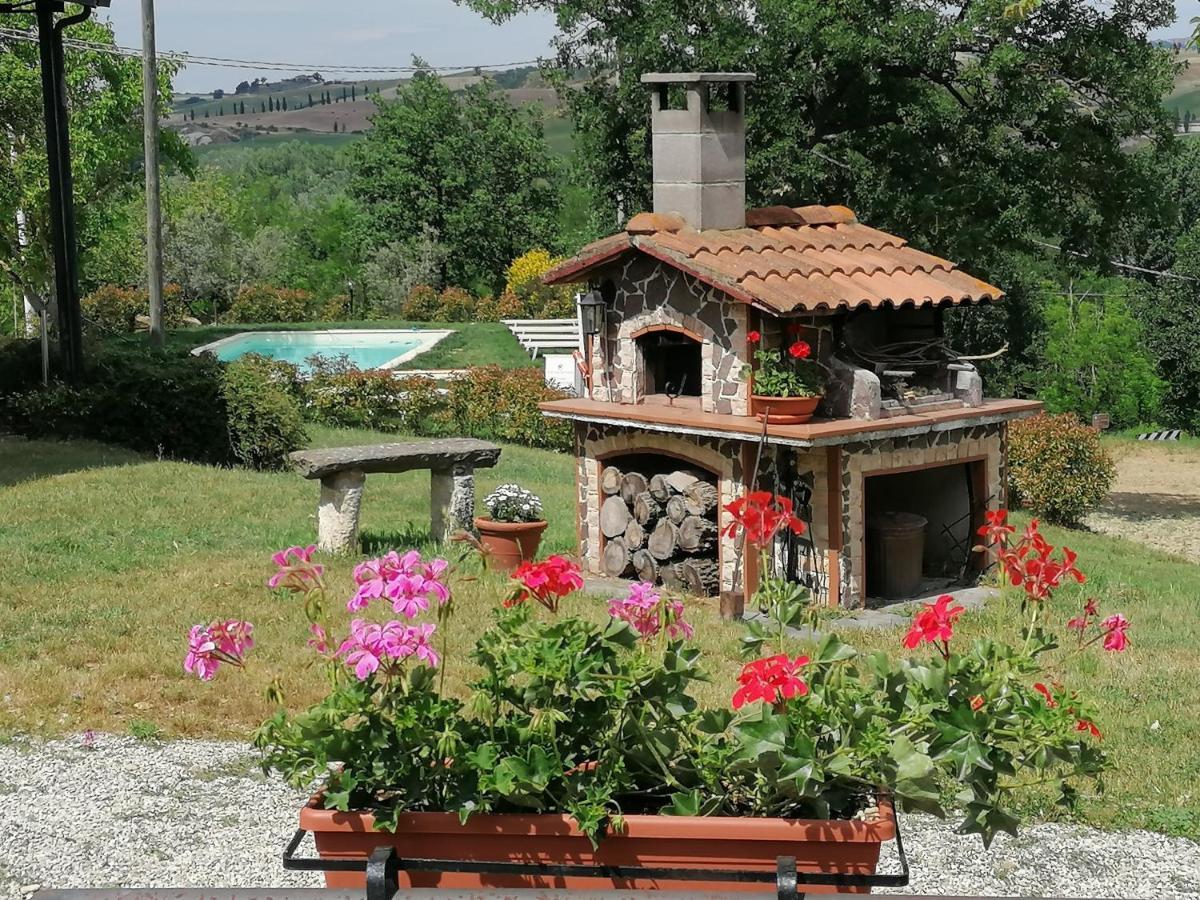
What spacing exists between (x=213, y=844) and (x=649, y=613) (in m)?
2.63

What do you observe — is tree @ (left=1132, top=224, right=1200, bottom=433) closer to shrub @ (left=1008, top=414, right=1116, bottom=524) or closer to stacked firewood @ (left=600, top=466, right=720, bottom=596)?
shrub @ (left=1008, top=414, right=1116, bottom=524)

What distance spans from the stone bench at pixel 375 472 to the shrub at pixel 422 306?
2437 centimetres

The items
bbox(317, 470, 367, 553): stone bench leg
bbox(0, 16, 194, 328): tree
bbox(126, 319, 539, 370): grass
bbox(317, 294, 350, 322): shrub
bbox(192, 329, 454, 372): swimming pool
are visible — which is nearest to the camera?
bbox(317, 470, 367, 553): stone bench leg

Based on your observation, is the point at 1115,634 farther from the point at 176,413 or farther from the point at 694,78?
the point at 176,413

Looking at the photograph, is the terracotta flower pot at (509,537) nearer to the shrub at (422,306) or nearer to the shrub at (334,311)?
the shrub at (422,306)

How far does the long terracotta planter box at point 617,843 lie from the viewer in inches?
128

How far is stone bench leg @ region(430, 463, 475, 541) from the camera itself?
37.7ft

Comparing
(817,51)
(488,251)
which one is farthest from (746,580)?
(488,251)

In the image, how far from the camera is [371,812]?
329 cm

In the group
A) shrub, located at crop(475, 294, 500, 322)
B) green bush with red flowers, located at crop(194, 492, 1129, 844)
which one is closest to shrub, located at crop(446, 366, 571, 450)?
shrub, located at crop(475, 294, 500, 322)

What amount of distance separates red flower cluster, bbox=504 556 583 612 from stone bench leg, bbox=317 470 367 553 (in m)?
7.36

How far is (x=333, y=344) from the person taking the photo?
3303cm

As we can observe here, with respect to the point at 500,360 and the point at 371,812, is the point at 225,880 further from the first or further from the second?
the point at 500,360

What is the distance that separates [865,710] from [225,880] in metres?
2.84
